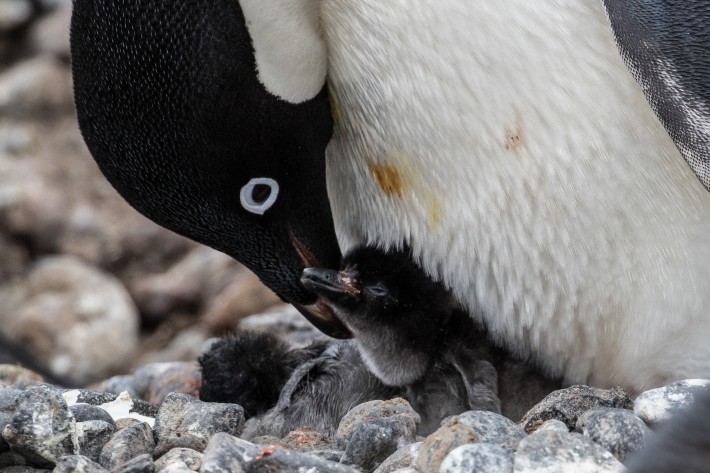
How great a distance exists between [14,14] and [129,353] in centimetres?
247

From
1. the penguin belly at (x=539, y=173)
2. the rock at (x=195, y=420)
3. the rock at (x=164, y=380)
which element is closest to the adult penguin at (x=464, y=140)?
the penguin belly at (x=539, y=173)

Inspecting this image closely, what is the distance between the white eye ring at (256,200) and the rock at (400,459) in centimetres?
66

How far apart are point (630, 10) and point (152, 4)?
791mm

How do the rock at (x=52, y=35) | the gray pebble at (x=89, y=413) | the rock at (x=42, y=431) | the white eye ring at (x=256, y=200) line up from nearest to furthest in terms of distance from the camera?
the rock at (x=42, y=431) → the gray pebble at (x=89, y=413) → the white eye ring at (x=256, y=200) → the rock at (x=52, y=35)

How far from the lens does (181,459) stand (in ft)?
5.42

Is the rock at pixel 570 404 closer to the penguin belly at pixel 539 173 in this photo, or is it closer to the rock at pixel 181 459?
the penguin belly at pixel 539 173

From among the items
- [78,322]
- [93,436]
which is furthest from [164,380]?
[78,322]

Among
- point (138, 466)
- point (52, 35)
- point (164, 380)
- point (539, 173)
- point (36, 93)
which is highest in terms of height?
point (539, 173)

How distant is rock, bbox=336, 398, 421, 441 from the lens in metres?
1.87

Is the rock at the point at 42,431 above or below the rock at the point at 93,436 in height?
above

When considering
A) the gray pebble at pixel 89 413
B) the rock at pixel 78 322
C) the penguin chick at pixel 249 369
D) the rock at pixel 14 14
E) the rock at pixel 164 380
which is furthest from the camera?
the rock at pixel 14 14

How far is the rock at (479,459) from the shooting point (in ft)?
4.85

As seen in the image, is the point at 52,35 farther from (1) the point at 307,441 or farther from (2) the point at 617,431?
(2) the point at 617,431

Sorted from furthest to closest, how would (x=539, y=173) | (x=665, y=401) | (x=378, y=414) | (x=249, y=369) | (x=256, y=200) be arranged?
(x=249, y=369) < (x=256, y=200) < (x=539, y=173) < (x=378, y=414) < (x=665, y=401)
